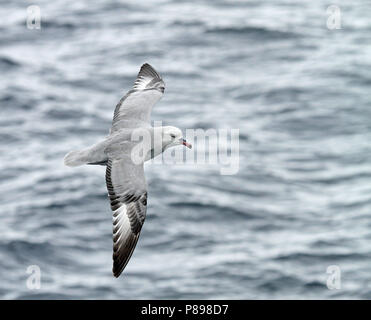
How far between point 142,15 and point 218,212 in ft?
45.6

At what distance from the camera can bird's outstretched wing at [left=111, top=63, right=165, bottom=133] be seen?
11.0 m

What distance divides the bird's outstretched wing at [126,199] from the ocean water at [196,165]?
28.3 feet

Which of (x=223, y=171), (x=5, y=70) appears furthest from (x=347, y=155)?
(x=5, y=70)

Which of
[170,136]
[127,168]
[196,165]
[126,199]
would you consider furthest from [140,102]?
[196,165]

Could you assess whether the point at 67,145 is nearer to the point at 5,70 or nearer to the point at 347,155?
the point at 5,70

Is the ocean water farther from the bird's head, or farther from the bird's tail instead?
the bird's head

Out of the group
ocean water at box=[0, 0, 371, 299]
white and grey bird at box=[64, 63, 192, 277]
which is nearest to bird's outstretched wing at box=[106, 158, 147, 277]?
white and grey bird at box=[64, 63, 192, 277]

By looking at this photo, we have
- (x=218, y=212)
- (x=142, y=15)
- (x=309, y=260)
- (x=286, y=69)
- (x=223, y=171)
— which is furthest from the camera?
(x=142, y=15)

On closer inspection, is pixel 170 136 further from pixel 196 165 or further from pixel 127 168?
pixel 196 165

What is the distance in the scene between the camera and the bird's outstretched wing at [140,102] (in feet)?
36.2

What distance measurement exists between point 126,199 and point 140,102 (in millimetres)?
2062

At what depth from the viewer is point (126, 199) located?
10.0m

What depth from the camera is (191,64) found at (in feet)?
97.5

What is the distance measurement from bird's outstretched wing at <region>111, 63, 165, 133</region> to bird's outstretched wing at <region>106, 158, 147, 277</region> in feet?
3.49
